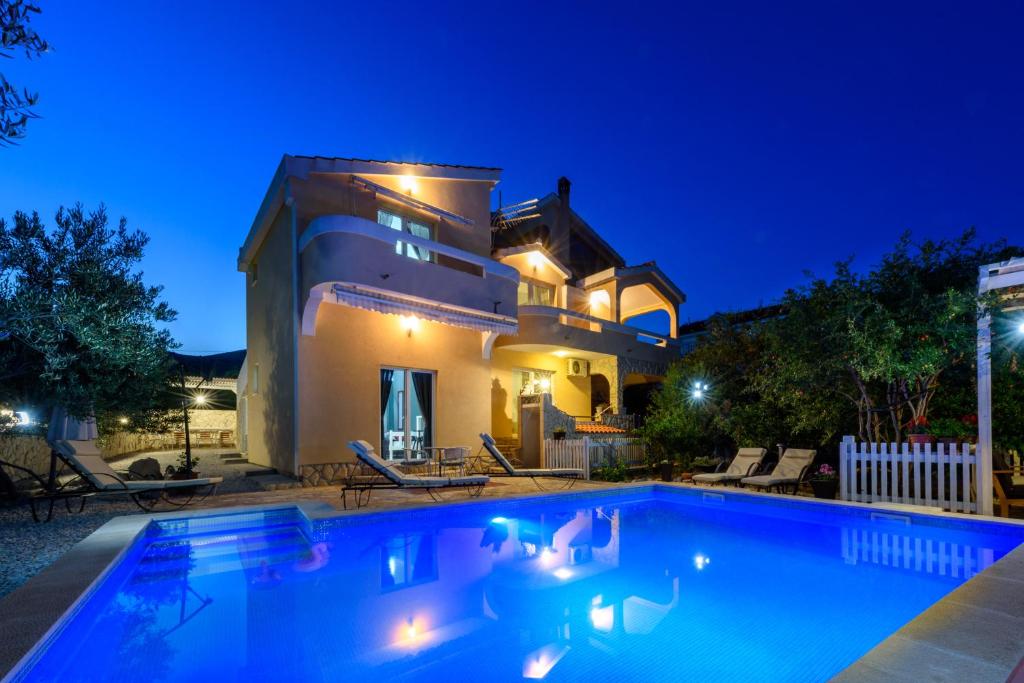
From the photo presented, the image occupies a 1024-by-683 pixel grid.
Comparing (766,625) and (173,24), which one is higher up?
(173,24)

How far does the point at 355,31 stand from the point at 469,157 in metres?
47.5

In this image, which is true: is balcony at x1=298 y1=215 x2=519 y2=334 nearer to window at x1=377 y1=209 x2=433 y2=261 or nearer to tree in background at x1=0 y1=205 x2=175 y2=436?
window at x1=377 y1=209 x2=433 y2=261

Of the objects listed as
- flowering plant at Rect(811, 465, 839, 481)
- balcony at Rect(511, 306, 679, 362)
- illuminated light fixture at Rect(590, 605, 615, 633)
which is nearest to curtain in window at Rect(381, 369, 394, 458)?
balcony at Rect(511, 306, 679, 362)

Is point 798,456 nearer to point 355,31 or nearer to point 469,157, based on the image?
point 355,31

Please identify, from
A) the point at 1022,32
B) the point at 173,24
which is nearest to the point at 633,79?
the point at 1022,32

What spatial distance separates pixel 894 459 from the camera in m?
9.91

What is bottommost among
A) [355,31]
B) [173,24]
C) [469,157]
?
[173,24]

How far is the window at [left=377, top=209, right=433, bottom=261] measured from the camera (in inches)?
594

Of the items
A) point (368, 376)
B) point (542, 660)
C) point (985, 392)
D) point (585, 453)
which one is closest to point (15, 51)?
point (542, 660)

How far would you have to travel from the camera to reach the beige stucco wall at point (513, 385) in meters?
19.5

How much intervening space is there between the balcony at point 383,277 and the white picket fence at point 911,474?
9330mm

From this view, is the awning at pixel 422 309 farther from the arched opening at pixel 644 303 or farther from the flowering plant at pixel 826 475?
the arched opening at pixel 644 303

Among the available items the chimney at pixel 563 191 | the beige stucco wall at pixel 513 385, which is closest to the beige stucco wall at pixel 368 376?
the beige stucco wall at pixel 513 385

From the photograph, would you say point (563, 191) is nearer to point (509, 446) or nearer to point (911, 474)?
point (509, 446)
